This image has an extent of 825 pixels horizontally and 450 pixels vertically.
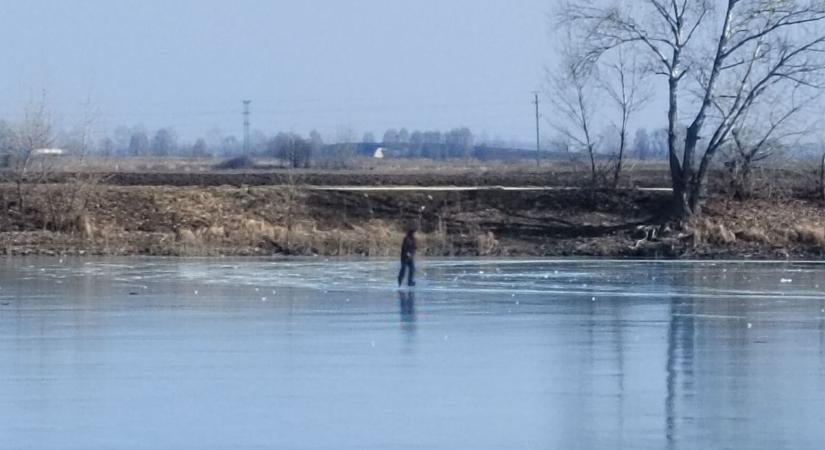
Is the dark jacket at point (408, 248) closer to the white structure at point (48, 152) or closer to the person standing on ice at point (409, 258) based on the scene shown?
the person standing on ice at point (409, 258)

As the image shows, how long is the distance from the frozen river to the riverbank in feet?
43.4

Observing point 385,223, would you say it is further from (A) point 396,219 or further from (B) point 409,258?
(B) point 409,258

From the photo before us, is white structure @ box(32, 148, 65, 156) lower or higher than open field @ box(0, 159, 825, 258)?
higher

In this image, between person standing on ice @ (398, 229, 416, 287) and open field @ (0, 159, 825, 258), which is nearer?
person standing on ice @ (398, 229, 416, 287)

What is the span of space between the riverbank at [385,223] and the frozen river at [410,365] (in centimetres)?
1323

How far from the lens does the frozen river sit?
12.7m

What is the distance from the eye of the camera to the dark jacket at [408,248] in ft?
94.6

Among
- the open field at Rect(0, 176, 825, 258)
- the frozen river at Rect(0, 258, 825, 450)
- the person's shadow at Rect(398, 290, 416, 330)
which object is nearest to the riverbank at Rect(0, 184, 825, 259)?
the open field at Rect(0, 176, 825, 258)

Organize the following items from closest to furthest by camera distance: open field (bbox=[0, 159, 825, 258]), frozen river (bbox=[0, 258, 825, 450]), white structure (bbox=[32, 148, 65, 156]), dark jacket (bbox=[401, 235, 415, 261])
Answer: frozen river (bbox=[0, 258, 825, 450]), dark jacket (bbox=[401, 235, 415, 261]), open field (bbox=[0, 159, 825, 258]), white structure (bbox=[32, 148, 65, 156])

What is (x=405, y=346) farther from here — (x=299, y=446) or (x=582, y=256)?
(x=582, y=256)

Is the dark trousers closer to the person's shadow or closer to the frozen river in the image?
the frozen river

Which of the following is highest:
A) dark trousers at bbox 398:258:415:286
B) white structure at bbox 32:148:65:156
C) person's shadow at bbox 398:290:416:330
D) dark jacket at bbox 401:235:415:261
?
white structure at bbox 32:148:65:156

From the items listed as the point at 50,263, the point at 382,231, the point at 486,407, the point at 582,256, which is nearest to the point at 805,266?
the point at 582,256

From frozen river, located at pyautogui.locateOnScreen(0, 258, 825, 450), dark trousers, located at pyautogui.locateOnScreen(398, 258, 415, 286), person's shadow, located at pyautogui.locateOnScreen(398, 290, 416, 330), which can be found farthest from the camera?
dark trousers, located at pyautogui.locateOnScreen(398, 258, 415, 286)
